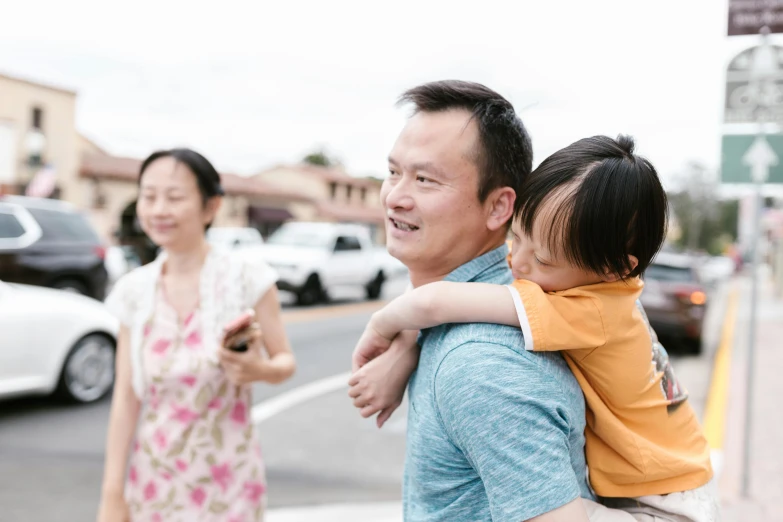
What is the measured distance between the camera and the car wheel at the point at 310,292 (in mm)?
16312

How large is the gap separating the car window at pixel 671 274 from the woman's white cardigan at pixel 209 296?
9.90m

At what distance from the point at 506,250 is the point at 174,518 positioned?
1.53 meters

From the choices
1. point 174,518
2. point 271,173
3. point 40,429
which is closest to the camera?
point 174,518

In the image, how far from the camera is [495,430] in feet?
3.79

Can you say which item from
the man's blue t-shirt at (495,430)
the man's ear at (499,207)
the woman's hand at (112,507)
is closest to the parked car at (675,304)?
the woman's hand at (112,507)

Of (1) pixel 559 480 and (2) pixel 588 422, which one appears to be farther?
(2) pixel 588 422

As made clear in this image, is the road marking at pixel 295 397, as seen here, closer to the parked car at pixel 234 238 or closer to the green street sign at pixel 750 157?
the green street sign at pixel 750 157

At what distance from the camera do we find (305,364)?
9.25 metres

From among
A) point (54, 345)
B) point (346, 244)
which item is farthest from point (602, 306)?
point (346, 244)

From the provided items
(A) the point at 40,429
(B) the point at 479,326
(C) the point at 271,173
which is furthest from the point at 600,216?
(C) the point at 271,173

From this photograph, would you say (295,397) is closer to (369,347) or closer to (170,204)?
(170,204)

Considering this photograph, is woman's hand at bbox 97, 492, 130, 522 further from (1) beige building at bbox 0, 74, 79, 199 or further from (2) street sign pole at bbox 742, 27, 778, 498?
(1) beige building at bbox 0, 74, 79, 199

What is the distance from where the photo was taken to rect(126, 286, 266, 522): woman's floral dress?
2350 mm

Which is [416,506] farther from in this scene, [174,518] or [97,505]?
[97,505]
